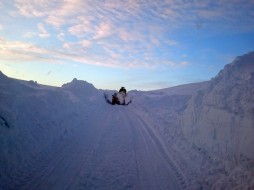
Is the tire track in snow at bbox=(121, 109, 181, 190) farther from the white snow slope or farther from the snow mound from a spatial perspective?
the snow mound

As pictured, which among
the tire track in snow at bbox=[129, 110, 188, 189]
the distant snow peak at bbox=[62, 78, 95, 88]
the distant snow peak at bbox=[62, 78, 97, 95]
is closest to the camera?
the tire track in snow at bbox=[129, 110, 188, 189]

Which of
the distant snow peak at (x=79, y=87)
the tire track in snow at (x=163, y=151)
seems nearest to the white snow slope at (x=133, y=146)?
the tire track in snow at (x=163, y=151)

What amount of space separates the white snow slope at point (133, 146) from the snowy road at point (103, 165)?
42mm

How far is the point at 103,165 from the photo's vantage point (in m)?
13.2

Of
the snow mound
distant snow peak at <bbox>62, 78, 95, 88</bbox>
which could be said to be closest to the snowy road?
the snow mound

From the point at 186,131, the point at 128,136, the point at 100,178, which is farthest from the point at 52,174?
the point at 186,131

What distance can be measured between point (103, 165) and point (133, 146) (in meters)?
3.85

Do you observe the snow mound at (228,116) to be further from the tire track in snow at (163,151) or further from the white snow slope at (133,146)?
the tire track in snow at (163,151)

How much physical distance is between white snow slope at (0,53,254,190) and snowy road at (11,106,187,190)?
42 mm

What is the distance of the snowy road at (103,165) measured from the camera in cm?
1106

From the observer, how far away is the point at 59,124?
20.2 metres

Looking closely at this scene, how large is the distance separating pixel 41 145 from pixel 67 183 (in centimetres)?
521

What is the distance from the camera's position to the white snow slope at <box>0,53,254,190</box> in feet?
Answer: 37.8

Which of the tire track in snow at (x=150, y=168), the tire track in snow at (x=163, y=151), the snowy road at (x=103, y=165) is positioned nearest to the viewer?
the snowy road at (x=103, y=165)
